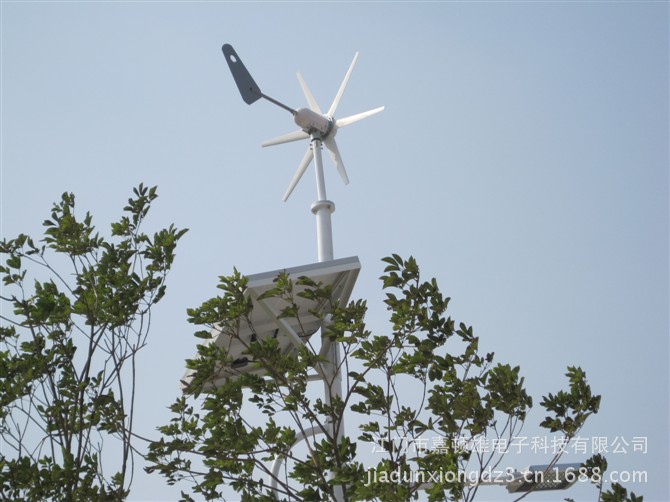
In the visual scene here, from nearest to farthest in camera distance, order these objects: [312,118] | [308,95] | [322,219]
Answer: [322,219] → [312,118] → [308,95]

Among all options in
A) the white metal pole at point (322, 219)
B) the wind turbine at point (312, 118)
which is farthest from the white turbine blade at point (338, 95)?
the white metal pole at point (322, 219)

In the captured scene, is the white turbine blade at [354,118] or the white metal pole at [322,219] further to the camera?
the white turbine blade at [354,118]

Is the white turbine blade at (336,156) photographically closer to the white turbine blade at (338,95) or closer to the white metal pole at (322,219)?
the white turbine blade at (338,95)

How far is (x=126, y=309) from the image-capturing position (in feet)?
15.9

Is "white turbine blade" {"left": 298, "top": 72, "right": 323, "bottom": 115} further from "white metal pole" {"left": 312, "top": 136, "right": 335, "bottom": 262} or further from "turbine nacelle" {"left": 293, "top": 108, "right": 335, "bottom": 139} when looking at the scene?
"white metal pole" {"left": 312, "top": 136, "right": 335, "bottom": 262}

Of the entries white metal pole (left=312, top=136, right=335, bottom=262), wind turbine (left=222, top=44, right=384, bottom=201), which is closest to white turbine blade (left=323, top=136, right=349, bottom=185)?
wind turbine (left=222, top=44, right=384, bottom=201)

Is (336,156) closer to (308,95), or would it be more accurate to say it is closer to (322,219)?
(308,95)

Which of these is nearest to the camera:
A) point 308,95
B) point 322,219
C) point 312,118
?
point 322,219

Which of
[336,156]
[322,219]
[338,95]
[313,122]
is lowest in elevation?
[322,219]

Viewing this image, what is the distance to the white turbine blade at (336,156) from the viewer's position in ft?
47.4

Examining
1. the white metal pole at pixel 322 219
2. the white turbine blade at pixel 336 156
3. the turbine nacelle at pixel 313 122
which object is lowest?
the white metal pole at pixel 322 219

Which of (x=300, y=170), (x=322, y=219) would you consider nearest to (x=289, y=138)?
(x=300, y=170)

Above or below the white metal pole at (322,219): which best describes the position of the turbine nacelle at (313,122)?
above

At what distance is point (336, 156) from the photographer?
1452 cm
